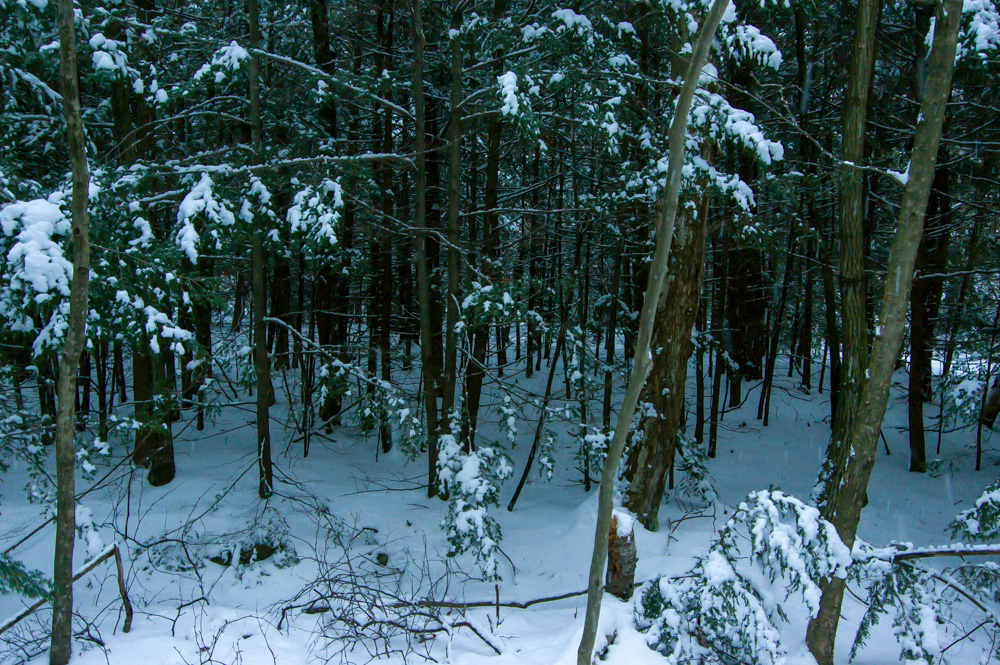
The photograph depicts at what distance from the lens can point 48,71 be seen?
7734 mm

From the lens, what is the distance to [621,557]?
17.1ft

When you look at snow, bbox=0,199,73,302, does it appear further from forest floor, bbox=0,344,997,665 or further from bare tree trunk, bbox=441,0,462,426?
bare tree trunk, bbox=441,0,462,426

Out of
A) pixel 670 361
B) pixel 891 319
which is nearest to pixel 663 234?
pixel 891 319

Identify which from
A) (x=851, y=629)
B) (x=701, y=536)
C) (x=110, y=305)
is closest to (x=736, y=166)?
(x=701, y=536)

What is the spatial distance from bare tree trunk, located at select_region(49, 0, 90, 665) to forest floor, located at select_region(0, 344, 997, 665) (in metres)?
0.34

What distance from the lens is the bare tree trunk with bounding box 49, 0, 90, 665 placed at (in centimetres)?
395

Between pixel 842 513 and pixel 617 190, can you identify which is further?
pixel 617 190

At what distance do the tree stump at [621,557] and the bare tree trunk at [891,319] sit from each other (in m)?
1.41

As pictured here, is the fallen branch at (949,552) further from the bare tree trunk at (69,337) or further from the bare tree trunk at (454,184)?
the bare tree trunk at (69,337)

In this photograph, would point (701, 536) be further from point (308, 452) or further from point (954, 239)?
point (954, 239)

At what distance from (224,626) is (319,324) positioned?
8.98m

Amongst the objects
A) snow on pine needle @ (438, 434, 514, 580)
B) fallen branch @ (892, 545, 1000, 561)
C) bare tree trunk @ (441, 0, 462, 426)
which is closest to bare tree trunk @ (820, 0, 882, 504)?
fallen branch @ (892, 545, 1000, 561)

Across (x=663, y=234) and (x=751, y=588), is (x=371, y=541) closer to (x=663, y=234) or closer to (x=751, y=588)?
(x=751, y=588)

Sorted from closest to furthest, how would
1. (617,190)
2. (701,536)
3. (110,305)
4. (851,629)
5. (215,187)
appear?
(110,305) → (851,629) → (215,187) → (701,536) → (617,190)
